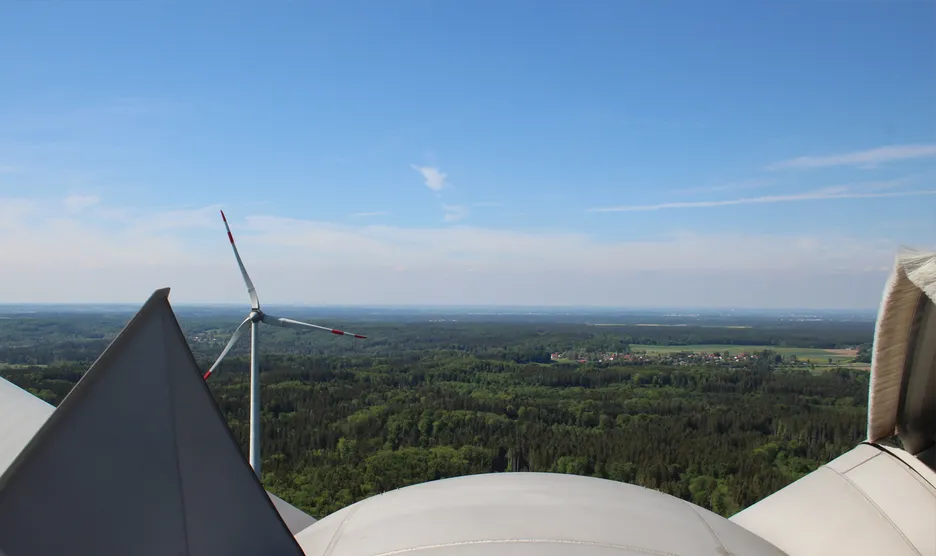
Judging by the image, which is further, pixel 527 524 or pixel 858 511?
pixel 858 511

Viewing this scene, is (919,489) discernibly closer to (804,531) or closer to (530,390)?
(804,531)

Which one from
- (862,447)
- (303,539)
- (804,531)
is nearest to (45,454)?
(303,539)

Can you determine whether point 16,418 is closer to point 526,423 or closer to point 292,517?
point 292,517

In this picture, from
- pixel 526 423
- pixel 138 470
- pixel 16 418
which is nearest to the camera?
pixel 138 470

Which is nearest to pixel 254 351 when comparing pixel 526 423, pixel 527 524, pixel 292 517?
pixel 292 517

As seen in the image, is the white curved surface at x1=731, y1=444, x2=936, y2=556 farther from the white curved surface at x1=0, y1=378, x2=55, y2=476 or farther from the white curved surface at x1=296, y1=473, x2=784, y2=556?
the white curved surface at x1=0, y1=378, x2=55, y2=476

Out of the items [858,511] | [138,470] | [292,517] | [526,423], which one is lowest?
[526,423]

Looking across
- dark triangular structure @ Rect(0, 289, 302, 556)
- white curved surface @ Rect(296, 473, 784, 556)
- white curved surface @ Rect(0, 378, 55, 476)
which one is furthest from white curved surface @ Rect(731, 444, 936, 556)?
white curved surface @ Rect(0, 378, 55, 476)
